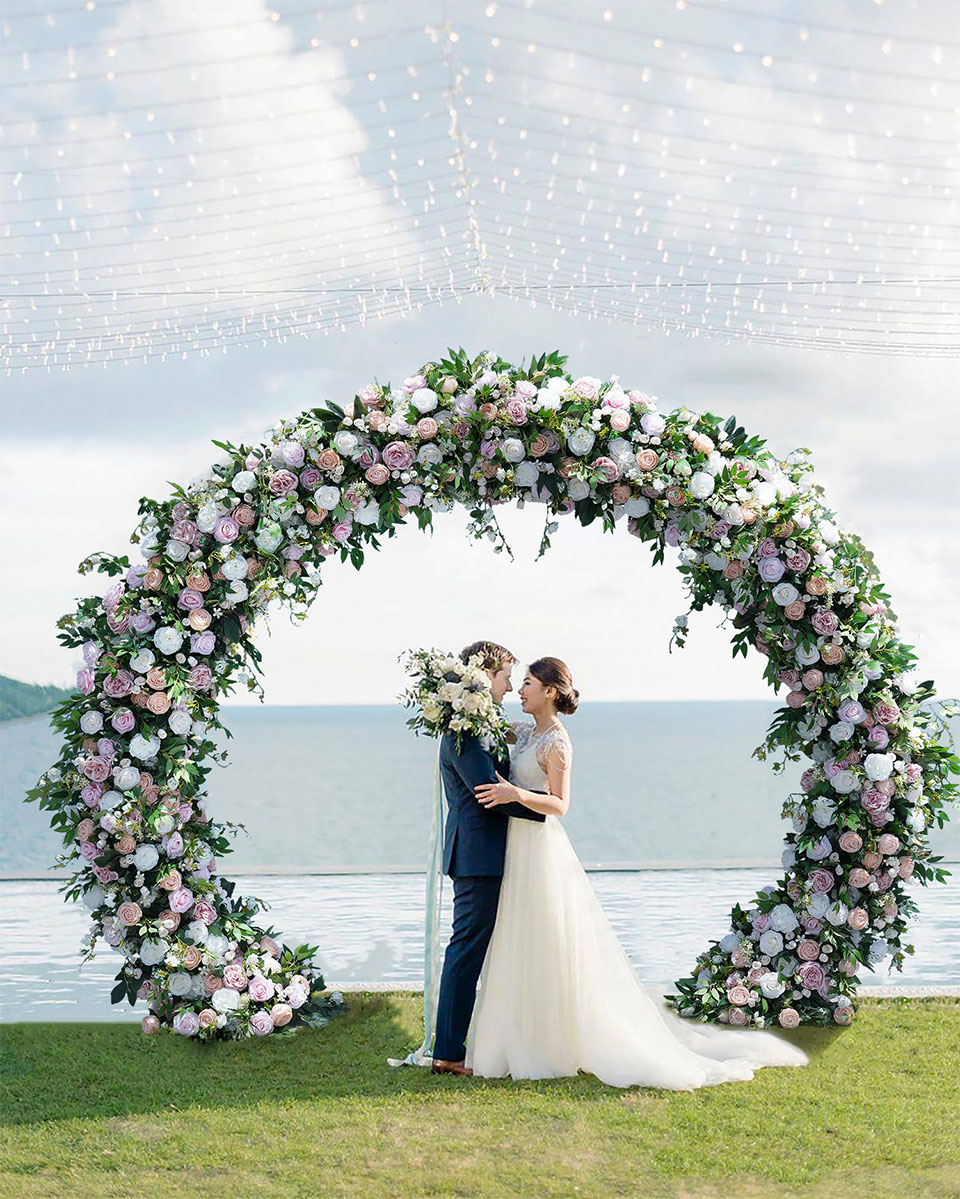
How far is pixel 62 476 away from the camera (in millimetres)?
19328

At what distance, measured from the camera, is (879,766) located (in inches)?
205

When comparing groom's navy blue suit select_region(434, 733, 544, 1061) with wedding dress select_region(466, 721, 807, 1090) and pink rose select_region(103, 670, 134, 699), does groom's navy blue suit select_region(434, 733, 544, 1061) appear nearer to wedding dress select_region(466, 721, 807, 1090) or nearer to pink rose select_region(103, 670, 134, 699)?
wedding dress select_region(466, 721, 807, 1090)

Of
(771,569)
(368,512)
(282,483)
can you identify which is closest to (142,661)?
(282,483)

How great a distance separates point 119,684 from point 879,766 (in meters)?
3.01

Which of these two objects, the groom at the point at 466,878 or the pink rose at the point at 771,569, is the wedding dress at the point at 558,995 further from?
the pink rose at the point at 771,569

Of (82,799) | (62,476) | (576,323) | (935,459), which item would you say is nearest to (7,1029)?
(82,799)

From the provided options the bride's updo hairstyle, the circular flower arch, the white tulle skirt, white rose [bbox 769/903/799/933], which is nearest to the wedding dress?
Result: the white tulle skirt

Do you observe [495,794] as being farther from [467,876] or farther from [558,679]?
[558,679]

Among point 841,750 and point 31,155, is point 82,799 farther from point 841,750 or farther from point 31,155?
point 841,750

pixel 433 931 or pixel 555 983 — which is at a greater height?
pixel 433 931

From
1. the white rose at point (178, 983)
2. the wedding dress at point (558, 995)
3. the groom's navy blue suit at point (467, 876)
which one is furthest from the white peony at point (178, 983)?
the wedding dress at point (558, 995)

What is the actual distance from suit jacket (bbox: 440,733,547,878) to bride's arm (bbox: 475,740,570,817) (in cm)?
5

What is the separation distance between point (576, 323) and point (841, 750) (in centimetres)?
743

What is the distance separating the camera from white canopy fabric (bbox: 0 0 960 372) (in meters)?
3.98
